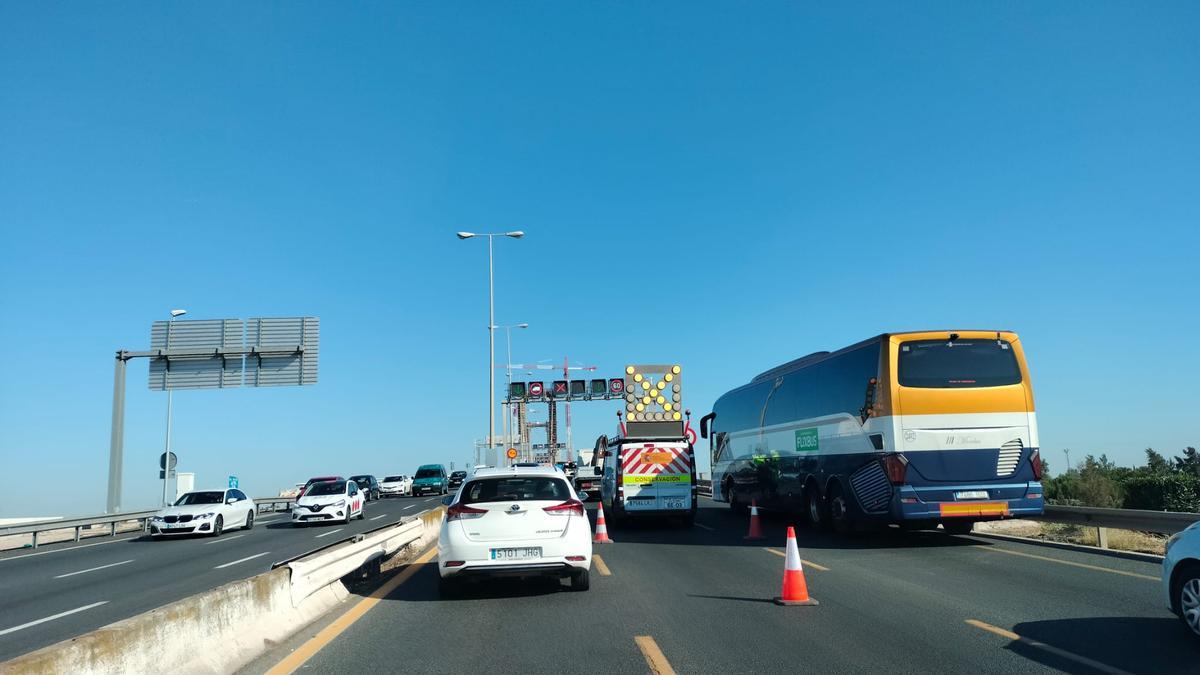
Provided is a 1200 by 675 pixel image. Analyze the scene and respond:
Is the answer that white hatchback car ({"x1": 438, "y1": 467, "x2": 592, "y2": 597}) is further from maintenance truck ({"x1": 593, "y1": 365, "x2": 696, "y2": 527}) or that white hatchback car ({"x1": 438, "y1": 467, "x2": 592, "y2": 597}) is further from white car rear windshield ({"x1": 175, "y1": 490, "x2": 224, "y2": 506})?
white car rear windshield ({"x1": 175, "y1": 490, "x2": 224, "y2": 506})

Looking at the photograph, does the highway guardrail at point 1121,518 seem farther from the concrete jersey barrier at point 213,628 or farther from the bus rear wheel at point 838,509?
the concrete jersey barrier at point 213,628

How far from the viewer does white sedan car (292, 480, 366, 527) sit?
27828mm

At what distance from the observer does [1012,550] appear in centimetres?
1458

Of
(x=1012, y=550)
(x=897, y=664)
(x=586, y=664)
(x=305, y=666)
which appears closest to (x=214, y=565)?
(x=305, y=666)

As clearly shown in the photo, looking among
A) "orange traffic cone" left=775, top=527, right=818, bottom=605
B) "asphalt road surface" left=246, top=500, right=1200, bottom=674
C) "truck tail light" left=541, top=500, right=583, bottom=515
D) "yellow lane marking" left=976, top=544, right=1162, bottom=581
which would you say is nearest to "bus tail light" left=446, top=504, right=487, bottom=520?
"truck tail light" left=541, top=500, right=583, bottom=515

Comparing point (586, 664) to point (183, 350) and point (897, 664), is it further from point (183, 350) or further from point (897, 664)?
point (183, 350)

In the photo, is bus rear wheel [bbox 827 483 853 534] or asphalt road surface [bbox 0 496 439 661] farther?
bus rear wheel [bbox 827 483 853 534]

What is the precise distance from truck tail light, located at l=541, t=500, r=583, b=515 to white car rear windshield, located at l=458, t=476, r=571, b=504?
106mm

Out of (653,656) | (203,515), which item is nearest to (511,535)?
(653,656)

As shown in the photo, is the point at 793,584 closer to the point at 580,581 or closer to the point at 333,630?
the point at 580,581

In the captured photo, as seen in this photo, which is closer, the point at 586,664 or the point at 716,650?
the point at 586,664

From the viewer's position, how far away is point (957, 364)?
14719 millimetres

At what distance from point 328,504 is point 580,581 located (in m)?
20.0

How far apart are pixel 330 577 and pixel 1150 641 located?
843 centimetres
